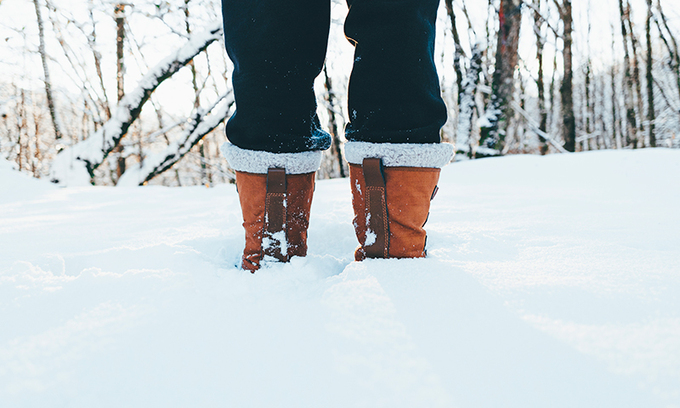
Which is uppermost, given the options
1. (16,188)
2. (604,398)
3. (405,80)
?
(405,80)

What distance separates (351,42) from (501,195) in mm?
864

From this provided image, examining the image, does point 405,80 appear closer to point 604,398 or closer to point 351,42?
point 351,42

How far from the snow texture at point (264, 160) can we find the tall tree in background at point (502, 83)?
3.73 metres

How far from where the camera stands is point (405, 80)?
60cm

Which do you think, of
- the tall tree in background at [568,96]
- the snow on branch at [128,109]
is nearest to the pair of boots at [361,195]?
the snow on branch at [128,109]

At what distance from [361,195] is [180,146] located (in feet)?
12.4

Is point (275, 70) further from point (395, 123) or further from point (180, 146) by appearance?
point (180, 146)

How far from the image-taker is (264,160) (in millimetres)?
652

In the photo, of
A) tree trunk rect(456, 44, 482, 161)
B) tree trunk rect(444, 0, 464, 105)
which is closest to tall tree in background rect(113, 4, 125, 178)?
tree trunk rect(456, 44, 482, 161)

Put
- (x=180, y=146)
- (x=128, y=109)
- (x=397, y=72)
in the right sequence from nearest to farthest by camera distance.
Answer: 1. (x=397, y=72)
2. (x=128, y=109)
3. (x=180, y=146)

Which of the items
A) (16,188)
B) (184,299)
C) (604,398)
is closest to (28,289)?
(184,299)

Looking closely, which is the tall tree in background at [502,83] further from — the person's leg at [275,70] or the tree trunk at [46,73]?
the tree trunk at [46,73]

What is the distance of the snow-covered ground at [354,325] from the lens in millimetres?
278

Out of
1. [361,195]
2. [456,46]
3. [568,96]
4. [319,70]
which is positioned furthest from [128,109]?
[568,96]
